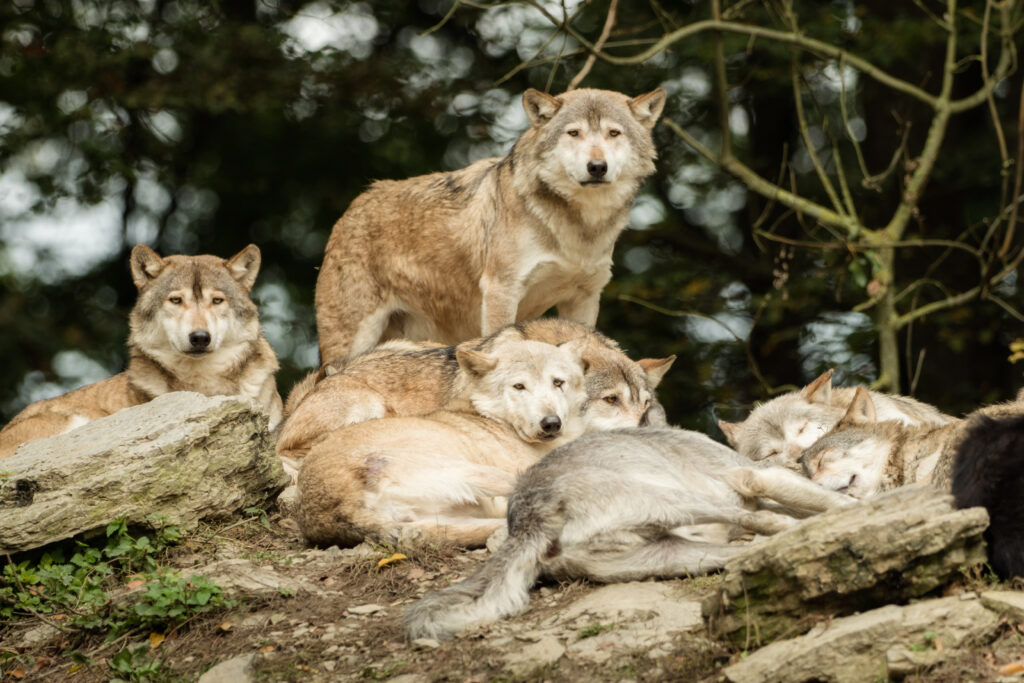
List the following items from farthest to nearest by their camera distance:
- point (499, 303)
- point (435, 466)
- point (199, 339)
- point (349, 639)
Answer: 1. point (499, 303)
2. point (199, 339)
3. point (435, 466)
4. point (349, 639)

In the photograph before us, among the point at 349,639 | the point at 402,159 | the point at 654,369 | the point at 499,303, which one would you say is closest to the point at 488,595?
the point at 349,639

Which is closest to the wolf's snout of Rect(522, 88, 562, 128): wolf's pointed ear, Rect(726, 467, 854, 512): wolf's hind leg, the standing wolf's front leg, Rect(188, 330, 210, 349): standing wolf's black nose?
Rect(522, 88, 562, 128): wolf's pointed ear

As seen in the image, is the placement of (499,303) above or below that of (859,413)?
above

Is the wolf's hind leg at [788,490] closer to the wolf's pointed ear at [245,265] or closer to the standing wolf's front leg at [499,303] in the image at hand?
the standing wolf's front leg at [499,303]

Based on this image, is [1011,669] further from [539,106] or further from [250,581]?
[539,106]

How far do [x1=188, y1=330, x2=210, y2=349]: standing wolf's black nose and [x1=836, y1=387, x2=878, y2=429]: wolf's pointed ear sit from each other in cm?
484

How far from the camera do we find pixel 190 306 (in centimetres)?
896

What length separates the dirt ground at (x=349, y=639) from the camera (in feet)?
14.1

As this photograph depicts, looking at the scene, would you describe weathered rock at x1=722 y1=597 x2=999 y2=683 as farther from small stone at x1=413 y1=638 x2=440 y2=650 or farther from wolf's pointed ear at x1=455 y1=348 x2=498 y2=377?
wolf's pointed ear at x1=455 y1=348 x2=498 y2=377

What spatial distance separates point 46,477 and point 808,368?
440 inches

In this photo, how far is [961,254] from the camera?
13.6m

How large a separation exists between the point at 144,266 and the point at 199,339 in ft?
2.90

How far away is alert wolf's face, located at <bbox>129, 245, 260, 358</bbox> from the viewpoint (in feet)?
29.1

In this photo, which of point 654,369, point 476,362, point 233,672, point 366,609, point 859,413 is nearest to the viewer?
point 233,672
